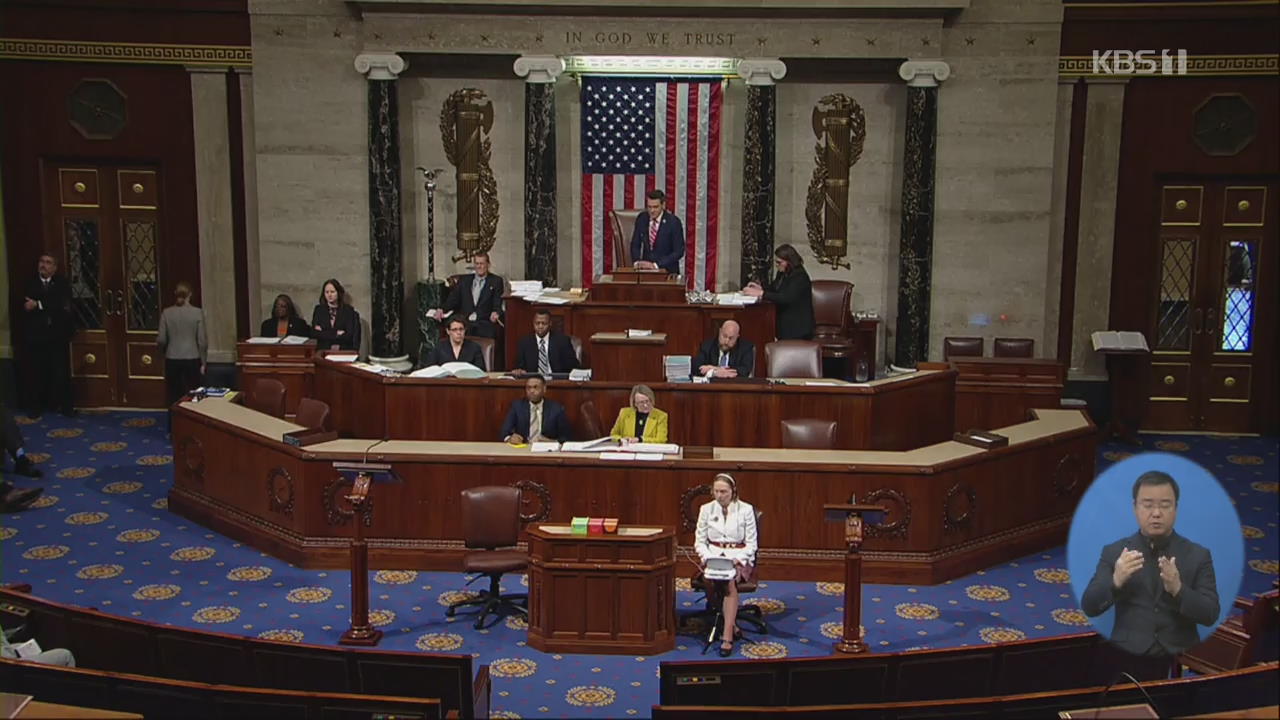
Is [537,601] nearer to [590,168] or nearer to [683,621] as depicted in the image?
[683,621]

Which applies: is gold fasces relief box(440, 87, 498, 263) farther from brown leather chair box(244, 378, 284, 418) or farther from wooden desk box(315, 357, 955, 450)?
wooden desk box(315, 357, 955, 450)

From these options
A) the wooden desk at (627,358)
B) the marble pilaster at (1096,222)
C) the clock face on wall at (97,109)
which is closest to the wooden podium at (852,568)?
the wooden desk at (627,358)

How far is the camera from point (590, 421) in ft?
36.5

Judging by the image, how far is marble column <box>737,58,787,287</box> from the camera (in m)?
14.8

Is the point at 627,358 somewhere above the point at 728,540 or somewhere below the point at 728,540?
above

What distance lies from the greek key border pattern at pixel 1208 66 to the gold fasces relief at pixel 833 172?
2380mm

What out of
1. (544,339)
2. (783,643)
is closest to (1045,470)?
(783,643)

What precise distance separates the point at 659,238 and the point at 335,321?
3.74m

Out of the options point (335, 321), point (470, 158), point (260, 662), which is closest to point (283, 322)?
point (335, 321)

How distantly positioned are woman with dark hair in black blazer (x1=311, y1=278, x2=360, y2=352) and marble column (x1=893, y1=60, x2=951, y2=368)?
20.5 feet

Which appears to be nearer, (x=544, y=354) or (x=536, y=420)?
(x=536, y=420)

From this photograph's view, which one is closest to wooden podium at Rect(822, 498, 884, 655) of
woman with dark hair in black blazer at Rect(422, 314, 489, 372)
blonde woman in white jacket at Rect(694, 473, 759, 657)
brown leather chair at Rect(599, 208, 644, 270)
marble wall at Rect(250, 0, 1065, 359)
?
blonde woman in white jacket at Rect(694, 473, 759, 657)

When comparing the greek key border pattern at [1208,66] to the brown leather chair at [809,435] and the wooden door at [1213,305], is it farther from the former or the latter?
the brown leather chair at [809,435]

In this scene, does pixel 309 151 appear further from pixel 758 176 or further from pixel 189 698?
pixel 189 698
